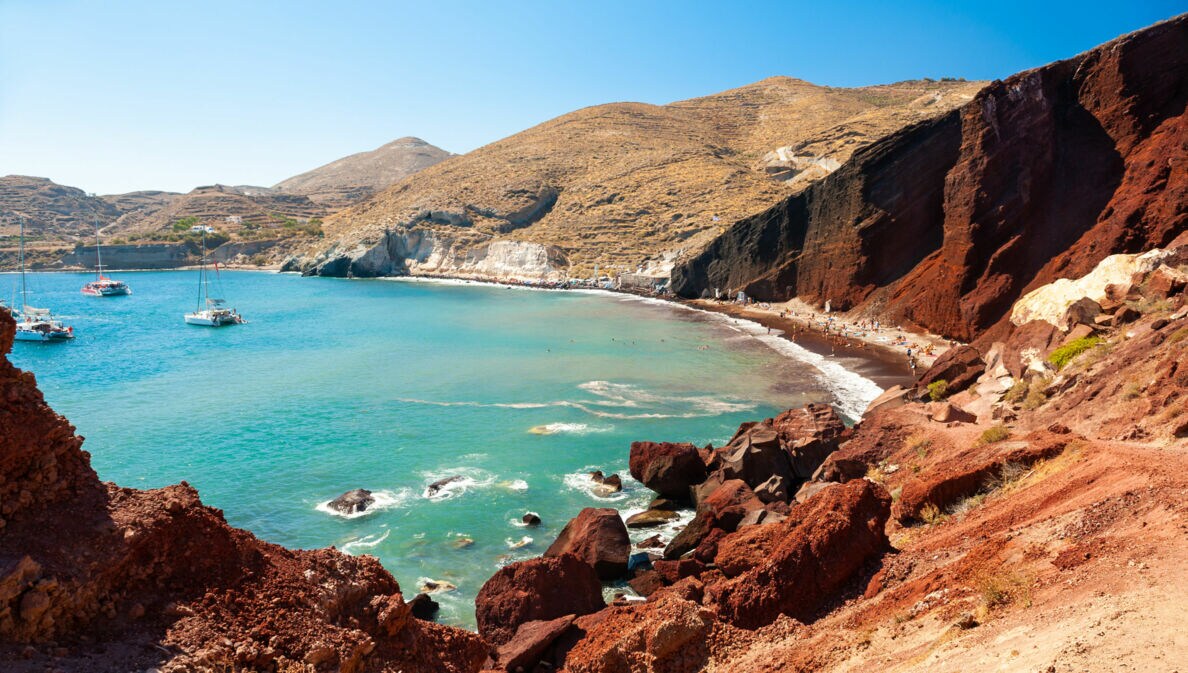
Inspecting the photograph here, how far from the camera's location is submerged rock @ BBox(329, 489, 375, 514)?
20984mm

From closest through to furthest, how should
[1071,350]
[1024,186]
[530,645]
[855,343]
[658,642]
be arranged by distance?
[658,642] → [530,645] → [1071,350] → [1024,186] → [855,343]

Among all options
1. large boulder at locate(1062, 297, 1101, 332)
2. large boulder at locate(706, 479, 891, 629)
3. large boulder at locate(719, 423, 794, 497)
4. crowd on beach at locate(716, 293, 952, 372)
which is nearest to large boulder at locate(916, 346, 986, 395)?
large boulder at locate(1062, 297, 1101, 332)

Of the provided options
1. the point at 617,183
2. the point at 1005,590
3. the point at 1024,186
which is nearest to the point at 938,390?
the point at 1005,590

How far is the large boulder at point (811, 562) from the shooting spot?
9141 mm

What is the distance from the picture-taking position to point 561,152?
140500mm

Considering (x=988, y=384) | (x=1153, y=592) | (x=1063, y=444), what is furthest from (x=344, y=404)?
(x=1153, y=592)

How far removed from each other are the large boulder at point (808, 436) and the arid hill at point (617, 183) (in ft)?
209

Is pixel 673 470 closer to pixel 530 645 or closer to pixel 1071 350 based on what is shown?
pixel 530 645

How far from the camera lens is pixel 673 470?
71.2 feet

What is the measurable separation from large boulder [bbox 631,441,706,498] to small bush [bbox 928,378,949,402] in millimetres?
9083

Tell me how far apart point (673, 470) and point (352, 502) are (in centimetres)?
1025

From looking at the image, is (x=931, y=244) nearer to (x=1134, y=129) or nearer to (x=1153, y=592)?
(x=1134, y=129)

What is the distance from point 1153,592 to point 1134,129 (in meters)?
42.8

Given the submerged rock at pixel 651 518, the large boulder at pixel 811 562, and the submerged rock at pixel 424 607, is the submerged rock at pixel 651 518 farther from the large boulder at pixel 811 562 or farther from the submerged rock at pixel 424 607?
the large boulder at pixel 811 562
